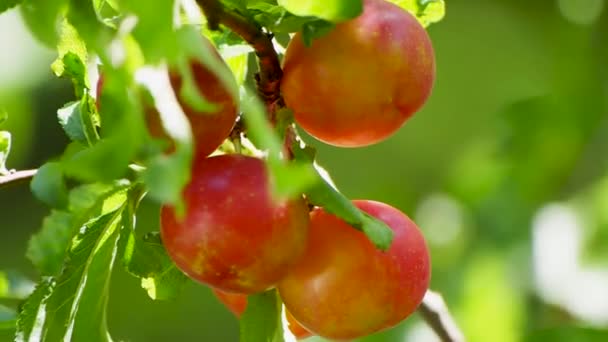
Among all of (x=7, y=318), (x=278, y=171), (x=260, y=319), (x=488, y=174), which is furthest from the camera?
(x=488, y=174)

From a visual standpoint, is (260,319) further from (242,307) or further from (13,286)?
(13,286)

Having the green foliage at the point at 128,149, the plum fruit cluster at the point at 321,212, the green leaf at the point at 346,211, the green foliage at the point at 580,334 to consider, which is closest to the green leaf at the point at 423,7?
the green foliage at the point at 128,149

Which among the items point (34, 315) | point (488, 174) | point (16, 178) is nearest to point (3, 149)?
point (16, 178)

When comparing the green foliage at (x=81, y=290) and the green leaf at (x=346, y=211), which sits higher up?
the green leaf at (x=346, y=211)

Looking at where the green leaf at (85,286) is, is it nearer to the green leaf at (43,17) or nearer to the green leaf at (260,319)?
the green leaf at (260,319)

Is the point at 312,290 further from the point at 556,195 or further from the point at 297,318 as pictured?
the point at 556,195

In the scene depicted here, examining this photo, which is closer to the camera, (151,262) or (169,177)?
(169,177)
